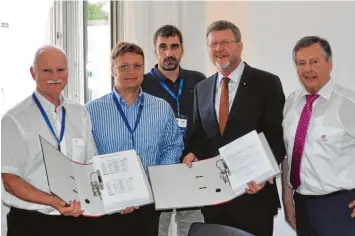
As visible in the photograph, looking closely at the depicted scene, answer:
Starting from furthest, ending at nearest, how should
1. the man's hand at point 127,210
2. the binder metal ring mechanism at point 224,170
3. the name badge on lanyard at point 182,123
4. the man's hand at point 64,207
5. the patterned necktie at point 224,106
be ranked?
the name badge on lanyard at point 182,123
the patterned necktie at point 224,106
the binder metal ring mechanism at point 224,170
the man's hand at point 127,210
the man's hand at point 64,207

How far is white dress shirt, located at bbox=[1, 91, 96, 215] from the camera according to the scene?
1940 mm

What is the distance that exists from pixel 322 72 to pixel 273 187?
0.72 meters

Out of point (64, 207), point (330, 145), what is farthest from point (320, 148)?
point (64, 207)

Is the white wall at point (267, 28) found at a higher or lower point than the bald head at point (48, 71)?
higher

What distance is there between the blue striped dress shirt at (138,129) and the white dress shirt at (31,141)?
8.7 inches

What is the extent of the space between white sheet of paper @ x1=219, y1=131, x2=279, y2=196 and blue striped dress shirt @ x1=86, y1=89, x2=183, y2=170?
0.42m

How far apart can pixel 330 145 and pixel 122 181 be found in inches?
41.8

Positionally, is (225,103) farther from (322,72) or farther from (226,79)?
(322,72)

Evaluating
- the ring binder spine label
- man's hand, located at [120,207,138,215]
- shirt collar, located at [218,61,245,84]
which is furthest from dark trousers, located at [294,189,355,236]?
the ring binder spine label

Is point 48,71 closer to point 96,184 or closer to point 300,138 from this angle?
point 96,184

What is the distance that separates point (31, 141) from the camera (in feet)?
6.51

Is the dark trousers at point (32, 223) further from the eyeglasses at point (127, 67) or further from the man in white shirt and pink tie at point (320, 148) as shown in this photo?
the man in white shirt and pink tie at point (320, 148)

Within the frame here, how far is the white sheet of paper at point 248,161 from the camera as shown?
7.04 ft

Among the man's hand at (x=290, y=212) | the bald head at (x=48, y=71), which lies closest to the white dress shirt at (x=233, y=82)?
the man's hand at (x=290, y=212)
